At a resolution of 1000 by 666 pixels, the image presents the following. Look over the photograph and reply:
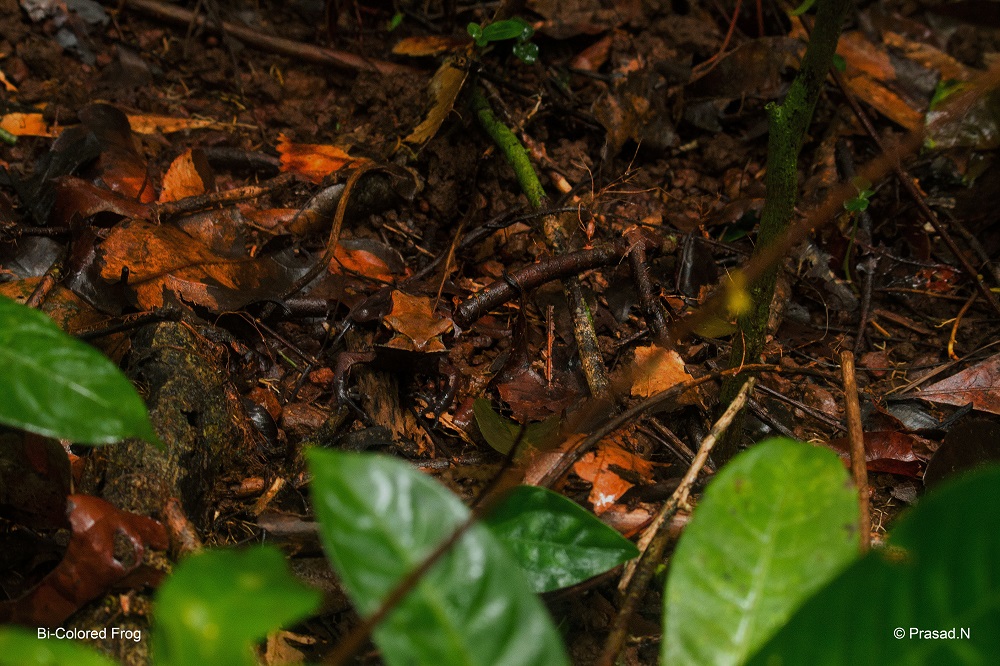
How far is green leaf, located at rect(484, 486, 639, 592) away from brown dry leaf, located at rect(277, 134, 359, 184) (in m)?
1.58

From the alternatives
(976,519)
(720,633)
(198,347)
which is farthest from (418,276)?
(976,519)

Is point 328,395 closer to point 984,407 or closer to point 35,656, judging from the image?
point 35,656

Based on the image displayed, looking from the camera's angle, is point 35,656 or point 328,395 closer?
point 35,656

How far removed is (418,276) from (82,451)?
1059 millimetres

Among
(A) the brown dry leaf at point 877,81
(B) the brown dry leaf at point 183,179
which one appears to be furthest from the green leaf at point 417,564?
(A) the brown dry leaf at point 877,81

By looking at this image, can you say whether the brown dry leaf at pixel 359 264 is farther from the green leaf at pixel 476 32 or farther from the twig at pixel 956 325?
the twig at pixel 956 325

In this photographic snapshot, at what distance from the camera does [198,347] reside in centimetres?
166

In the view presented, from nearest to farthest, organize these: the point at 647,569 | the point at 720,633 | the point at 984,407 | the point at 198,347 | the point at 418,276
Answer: the point at 720,633 < the point at 647,569 < the point at 198,347 < the point at 984,407 < the point at 418,276

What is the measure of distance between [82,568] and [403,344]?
0.90m

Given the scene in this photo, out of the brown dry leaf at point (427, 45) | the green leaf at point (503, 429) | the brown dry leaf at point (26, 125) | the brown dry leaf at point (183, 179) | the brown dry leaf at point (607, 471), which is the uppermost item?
the brown dry leaf at point (427, 45)

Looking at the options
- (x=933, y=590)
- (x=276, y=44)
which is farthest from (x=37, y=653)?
(x=276, y=44)

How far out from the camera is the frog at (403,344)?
183 centimetres

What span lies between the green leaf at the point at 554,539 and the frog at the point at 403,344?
0.67 metres

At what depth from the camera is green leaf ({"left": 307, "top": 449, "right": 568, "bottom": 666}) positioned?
0.71 m
